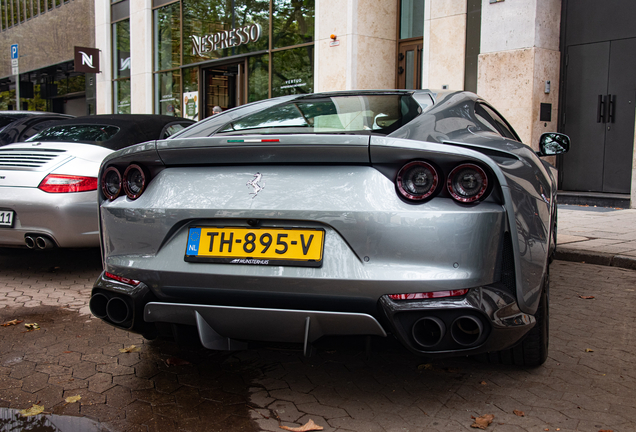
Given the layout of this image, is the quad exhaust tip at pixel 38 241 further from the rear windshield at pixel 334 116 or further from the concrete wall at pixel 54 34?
the concrete wall at pixel 54 34

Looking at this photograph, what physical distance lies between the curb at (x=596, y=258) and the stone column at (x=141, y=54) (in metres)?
16.6

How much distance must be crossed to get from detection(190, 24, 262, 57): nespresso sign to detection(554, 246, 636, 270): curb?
461 inches

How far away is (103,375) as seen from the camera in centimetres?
289

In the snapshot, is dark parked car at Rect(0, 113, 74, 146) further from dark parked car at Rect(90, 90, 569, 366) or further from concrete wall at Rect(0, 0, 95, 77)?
concrete wall at Rect(0, 0, 95, 77)

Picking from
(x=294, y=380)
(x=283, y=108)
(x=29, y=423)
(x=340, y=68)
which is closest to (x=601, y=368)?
(x=294, y=380)

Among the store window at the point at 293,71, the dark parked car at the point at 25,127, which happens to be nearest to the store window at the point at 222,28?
the store window at the point at 293,71

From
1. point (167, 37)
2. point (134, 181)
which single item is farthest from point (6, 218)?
point (167, 37)

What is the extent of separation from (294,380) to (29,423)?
1142 mm

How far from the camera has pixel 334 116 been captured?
301cm

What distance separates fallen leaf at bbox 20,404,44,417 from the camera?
2444 mm

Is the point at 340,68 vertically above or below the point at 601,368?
above

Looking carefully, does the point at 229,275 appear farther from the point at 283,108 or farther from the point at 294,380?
the point at 283,108

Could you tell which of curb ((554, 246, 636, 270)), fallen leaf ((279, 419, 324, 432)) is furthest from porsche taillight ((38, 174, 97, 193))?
curb ((554, 246, 636, 270))

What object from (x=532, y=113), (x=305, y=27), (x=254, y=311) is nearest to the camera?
(x=254, y=311)
